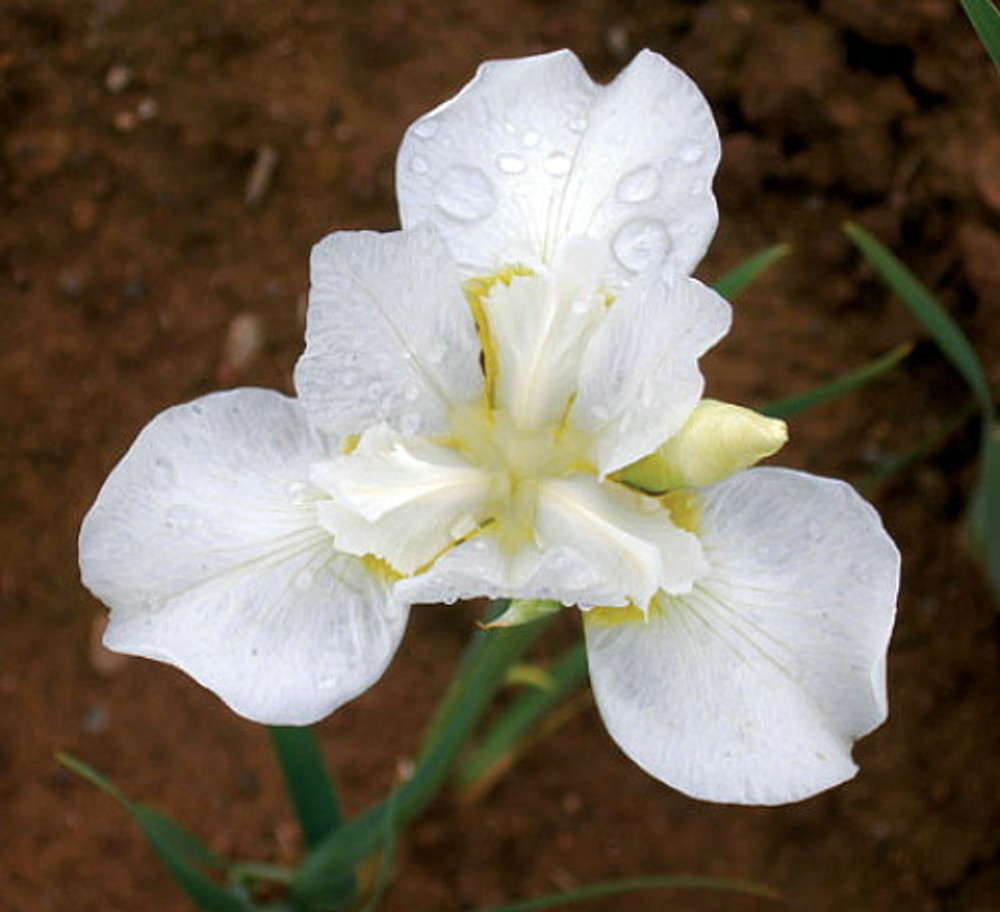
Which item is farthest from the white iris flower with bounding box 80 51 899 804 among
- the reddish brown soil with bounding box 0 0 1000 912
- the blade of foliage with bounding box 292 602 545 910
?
the reddish brown soil with bounding box 0 0 1000 912

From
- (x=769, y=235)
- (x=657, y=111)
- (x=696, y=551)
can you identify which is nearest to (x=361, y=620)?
(x=696, y=551)

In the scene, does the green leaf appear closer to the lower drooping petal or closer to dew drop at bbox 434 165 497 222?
the lower drooping petal

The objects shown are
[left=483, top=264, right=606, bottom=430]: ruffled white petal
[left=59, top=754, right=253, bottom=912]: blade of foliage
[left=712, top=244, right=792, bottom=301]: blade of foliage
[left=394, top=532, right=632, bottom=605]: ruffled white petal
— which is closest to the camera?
[left=394, top=532, right=632, bottom=605]: ruffled white petal

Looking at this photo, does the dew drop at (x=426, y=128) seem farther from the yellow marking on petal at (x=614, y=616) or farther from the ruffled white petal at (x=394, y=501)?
the yellow marking on petal at (x=614, y=616)

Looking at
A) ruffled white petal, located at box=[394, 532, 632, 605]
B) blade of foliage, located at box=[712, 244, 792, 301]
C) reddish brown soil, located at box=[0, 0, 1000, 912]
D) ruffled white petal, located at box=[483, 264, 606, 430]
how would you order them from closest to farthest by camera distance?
ruffled white petal, located at box=[394, 532, 632, 605] < ruffled white petal, located at box=[483, 264, 606, 430] < blade of foliage, located at box=[712, 244, 792, 301] < reddish brown soil, located at box=[0, 0, 1000, 912]

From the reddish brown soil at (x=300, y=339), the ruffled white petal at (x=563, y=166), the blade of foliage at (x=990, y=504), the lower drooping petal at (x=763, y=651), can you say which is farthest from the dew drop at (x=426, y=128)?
the reddish brown soil at (x=300, y=339)

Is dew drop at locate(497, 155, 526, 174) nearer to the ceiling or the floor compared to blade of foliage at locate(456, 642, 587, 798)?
nearer to the ceiling

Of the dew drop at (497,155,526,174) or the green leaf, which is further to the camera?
the green leaf
